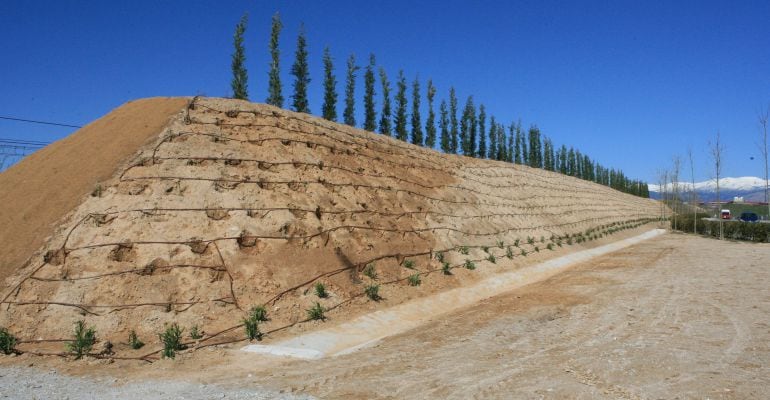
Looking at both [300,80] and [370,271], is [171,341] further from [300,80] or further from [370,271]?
[300,80]

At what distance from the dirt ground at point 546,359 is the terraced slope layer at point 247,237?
155 cm

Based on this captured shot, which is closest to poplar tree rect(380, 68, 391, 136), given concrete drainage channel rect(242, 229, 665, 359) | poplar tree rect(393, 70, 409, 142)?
poplar tree rect(393, 70, 409, 142)

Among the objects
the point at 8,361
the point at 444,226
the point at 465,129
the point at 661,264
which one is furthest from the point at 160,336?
the point at 465,129

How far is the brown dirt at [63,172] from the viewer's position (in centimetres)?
1014

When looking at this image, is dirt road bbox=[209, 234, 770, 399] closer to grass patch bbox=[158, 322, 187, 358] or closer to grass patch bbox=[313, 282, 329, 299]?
grass patch bbox=[158, 322, 187, 358]

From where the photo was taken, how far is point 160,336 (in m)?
7.91

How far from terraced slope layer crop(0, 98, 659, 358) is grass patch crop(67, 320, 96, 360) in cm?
35

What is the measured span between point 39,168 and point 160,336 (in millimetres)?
9541

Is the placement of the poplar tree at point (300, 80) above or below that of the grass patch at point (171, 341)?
above

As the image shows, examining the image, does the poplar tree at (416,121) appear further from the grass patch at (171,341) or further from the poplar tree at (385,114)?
the grass patch at (171,341)

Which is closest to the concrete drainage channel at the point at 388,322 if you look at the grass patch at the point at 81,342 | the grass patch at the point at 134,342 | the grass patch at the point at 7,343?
the grass patch at the point at 134,342

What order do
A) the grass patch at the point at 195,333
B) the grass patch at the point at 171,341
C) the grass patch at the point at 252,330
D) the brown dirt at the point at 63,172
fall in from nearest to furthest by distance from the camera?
the grass patch at the point at 171,341 < the grass patch at the point at 195,333 < the grass patch at the point at 252,330 < the brown dirt at the point at 63,172

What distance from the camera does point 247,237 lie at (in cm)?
1100

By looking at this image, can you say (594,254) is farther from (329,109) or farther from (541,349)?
(329,109)
